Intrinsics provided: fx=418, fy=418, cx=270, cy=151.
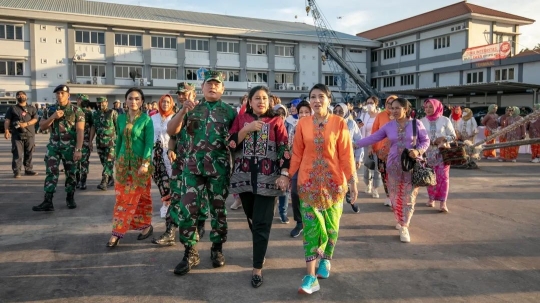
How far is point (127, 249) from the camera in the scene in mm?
4945

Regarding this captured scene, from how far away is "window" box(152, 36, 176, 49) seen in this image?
3955cm

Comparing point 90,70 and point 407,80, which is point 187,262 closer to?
point 90,70

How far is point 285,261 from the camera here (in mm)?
4586

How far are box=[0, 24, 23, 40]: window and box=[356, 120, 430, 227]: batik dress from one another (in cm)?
3812

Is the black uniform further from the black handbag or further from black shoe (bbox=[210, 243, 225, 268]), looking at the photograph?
the black handbag

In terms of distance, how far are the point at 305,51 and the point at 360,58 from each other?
8.44 metres

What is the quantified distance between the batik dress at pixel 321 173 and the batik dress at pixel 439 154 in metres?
3.39

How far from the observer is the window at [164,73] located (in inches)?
1570

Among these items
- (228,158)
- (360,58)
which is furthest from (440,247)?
(360,58)

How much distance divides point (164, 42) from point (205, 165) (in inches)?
1511

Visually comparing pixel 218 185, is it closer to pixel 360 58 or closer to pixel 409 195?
pixel 409 195

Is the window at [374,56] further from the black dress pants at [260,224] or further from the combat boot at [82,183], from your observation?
the black dress pants at [260,224]

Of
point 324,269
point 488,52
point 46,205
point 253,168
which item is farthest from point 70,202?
point 488,52

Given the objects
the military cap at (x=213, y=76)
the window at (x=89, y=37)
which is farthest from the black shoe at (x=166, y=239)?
the window at (x=89, y=37)
